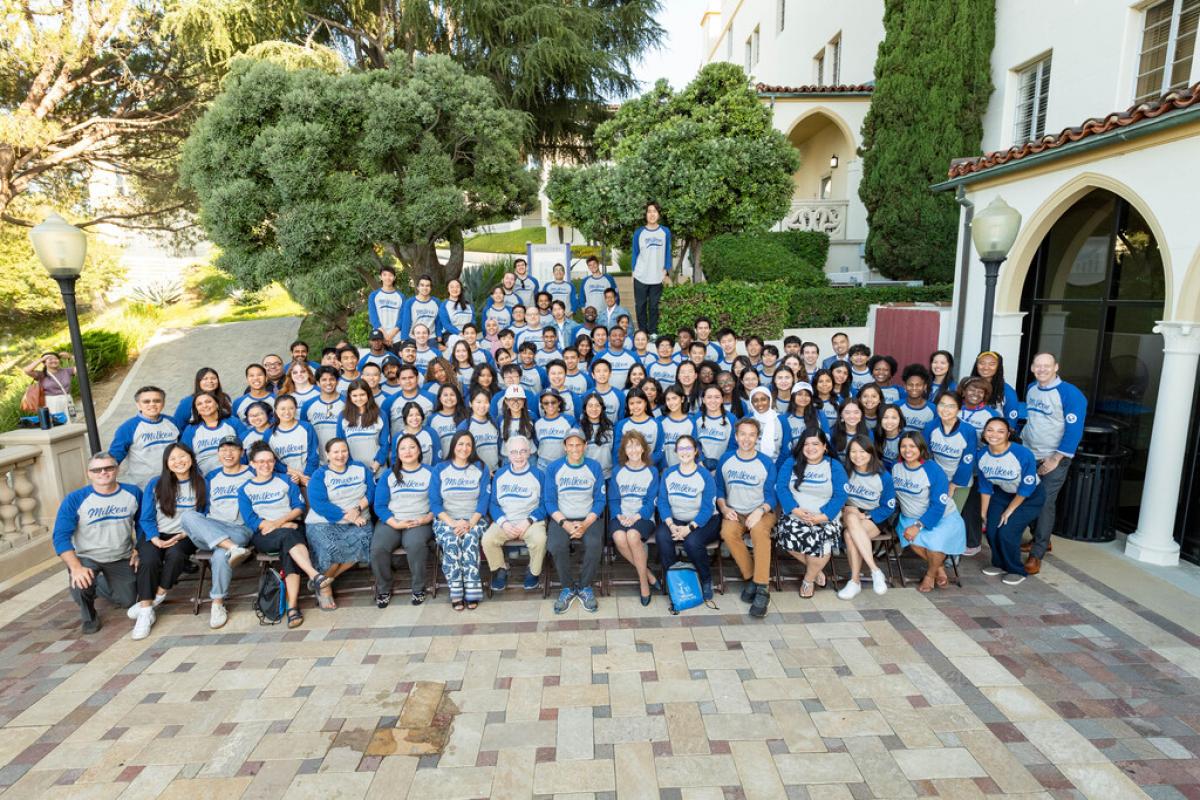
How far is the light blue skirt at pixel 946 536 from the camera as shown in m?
5.36

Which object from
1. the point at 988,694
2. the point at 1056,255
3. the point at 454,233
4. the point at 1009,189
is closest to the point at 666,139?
the point at 454,233

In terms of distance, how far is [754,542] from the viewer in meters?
5.25

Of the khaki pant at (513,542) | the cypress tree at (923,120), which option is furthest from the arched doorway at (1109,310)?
the khaki pant at (513,542)

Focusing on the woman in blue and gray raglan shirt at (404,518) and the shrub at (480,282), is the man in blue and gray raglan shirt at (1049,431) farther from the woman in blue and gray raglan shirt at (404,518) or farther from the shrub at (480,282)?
the shrub at (480,282)

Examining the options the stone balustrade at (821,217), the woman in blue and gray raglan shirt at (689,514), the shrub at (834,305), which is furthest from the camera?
the stone balustrade at (821,217)

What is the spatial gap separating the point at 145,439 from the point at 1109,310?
9.64 meters

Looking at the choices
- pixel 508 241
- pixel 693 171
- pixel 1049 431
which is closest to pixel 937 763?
pixel 1049 431

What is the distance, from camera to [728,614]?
16.9 feet

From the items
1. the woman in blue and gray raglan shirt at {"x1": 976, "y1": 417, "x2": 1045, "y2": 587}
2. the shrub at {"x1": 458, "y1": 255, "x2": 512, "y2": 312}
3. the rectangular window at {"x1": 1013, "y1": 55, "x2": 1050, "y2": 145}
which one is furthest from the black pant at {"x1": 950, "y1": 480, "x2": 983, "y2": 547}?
the shrub at {"x1": 458, "y1": 255, "x2": 512, "y2": 312}

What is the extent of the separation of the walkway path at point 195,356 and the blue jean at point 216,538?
9972mm

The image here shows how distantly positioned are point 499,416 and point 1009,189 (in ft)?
21.1

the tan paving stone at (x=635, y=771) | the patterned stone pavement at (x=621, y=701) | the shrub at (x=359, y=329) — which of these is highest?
the shrub at (x=359, y=329)

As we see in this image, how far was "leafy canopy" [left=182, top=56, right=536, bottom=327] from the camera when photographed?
10.7 m

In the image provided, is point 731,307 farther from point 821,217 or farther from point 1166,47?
point 821,217
